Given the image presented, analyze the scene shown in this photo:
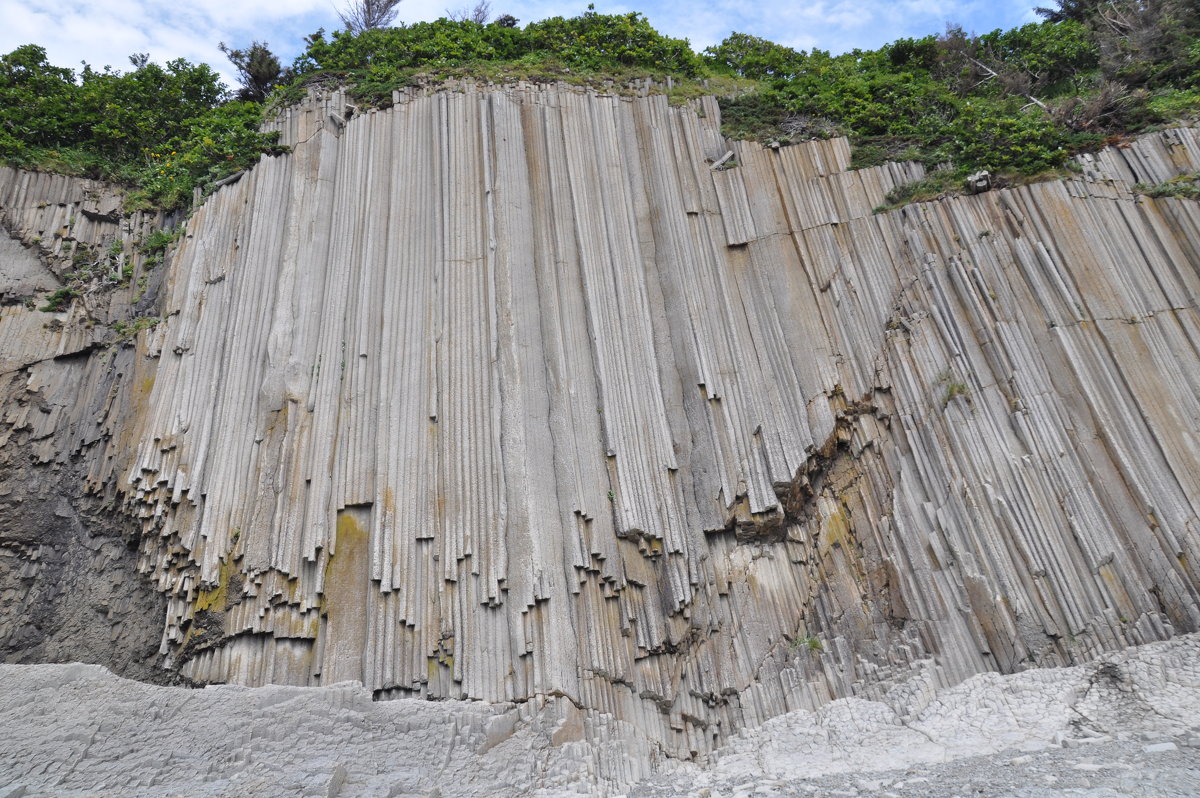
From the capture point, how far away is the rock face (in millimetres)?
9578

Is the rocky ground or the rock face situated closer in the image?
the rocky ground

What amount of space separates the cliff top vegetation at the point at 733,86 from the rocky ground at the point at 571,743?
27.5 ft

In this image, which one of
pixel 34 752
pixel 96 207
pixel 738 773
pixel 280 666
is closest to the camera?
pixel 34 752

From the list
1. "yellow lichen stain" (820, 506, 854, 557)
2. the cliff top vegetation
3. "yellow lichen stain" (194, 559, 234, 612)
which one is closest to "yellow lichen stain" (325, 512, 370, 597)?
"yellow lichen stain" (194, 559, 234, 612)

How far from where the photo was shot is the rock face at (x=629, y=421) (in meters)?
9.58

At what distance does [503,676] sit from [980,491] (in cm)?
670

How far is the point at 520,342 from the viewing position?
1214 cm

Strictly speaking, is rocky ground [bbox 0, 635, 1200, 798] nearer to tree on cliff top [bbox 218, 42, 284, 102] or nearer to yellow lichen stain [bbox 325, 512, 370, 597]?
yellow lichen stain [bbox 325, 512, 370, 597]

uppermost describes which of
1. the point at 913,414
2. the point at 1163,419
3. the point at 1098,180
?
the point at 1098,180

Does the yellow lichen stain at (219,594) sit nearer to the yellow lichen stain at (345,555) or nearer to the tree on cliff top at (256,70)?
the yellow lichen stain at (345,555)

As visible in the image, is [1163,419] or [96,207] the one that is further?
[96,207]

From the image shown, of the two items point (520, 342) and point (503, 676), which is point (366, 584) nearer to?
point (503, 676)

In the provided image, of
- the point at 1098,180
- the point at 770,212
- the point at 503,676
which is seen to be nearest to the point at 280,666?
the point at 503,676

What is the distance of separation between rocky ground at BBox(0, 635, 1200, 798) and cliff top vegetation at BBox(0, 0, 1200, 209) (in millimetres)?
8379
